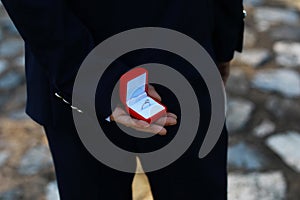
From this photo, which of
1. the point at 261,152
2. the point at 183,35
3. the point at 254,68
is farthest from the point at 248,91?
the point at 183,35

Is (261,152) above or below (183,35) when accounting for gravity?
below

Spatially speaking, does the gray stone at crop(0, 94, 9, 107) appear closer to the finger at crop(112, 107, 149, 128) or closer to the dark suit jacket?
the dark suit jacket

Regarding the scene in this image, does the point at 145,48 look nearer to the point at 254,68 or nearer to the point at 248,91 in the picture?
the point at 248,91

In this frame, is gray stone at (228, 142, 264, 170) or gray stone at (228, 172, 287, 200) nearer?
gray stone at (228, 172, 287, 200)

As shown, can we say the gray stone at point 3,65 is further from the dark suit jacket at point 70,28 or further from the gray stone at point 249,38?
the dark suit jacket at point 70,28

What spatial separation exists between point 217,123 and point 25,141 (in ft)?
3.87

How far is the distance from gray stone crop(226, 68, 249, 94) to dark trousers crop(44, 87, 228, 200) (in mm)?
1149

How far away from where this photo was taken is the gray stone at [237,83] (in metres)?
2.28

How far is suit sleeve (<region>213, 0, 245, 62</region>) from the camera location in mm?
1136

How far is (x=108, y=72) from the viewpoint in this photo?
961mm

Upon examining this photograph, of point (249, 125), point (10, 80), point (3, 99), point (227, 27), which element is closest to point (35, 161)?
point (3, 99)

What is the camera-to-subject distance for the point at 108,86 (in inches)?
37.5

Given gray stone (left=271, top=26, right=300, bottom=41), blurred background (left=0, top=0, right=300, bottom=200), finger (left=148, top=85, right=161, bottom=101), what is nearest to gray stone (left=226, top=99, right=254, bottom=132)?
blurred background (left=0, top=0, right=300, bottom=200)

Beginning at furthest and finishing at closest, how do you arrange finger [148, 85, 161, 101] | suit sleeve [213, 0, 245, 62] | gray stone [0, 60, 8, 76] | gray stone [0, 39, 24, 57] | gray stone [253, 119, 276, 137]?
gray stone [0, 39, 24, 57], gray stone [0, 60, 8, 76], gray stone [253, 119, 276, 137], suit sleeve [213, 0, 245, 62], finger [148, 85, 161, 101]
